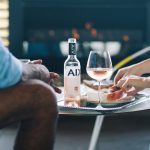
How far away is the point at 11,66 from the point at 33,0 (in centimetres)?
287

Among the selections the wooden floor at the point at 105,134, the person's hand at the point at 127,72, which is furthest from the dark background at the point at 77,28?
the person's hand at the point at 127,72

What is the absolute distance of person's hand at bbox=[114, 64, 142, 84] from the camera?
1775 mm

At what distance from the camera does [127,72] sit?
1795 millimetres

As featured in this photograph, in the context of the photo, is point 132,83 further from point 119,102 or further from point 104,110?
point 104,110

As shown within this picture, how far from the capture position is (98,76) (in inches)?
61.9

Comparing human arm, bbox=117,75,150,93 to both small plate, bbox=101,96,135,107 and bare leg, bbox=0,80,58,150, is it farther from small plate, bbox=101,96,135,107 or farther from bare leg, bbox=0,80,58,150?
bare leg, bbox=0,80,58,150

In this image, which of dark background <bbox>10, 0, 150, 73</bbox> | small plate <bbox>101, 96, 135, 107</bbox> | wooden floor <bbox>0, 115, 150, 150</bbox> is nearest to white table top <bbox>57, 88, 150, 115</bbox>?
small plate <bbox>101, 96, 135, 107</bbox>

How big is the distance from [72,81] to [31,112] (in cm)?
46

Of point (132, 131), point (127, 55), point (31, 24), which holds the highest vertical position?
point (31, 24)

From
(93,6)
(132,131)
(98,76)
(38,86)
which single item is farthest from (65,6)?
(38,86)

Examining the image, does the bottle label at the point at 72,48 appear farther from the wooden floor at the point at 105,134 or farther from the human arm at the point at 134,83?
the wooden floor at the point at 105,134

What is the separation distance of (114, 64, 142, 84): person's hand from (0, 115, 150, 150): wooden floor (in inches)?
23.4

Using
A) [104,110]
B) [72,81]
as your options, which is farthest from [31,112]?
[72,81]

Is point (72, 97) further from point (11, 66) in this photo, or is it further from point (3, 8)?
point (3, 8)
